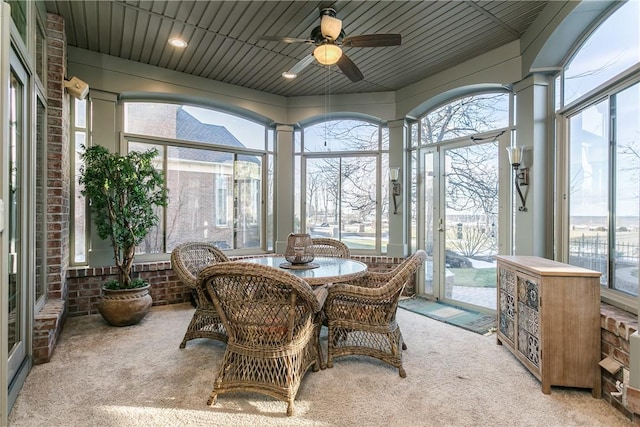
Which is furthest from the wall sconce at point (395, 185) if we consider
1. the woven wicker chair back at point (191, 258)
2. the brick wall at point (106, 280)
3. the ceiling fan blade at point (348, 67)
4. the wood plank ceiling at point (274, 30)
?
the woven wicker chair back at point (191, 258)

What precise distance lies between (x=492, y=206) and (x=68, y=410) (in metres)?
4.39

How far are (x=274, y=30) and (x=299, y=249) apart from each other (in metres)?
2.25

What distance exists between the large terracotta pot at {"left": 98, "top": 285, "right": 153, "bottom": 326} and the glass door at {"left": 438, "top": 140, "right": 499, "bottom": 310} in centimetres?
376

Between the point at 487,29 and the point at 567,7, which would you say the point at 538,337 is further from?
the point at 487,29

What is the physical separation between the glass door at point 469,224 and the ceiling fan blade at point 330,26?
2.40 metres

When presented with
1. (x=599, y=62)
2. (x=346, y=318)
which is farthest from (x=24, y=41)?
(x=599, y=62)

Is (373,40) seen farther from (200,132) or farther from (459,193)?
(200,132)

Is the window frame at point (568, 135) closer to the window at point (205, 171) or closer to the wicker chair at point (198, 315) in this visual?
the wicker chair at point (198, 315)

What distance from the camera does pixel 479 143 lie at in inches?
169

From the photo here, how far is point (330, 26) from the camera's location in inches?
112

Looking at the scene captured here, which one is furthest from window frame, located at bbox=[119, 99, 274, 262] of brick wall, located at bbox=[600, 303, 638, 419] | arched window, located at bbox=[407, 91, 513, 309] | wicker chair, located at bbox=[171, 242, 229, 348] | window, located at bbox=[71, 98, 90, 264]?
brick wall, located at bbox=[600, 303, 638, 419]

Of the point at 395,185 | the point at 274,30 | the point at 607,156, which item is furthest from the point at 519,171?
the point at 274,30

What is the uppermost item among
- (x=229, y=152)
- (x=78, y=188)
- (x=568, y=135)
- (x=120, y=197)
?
(x=229, y=152)

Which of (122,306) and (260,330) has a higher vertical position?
(260,330)
